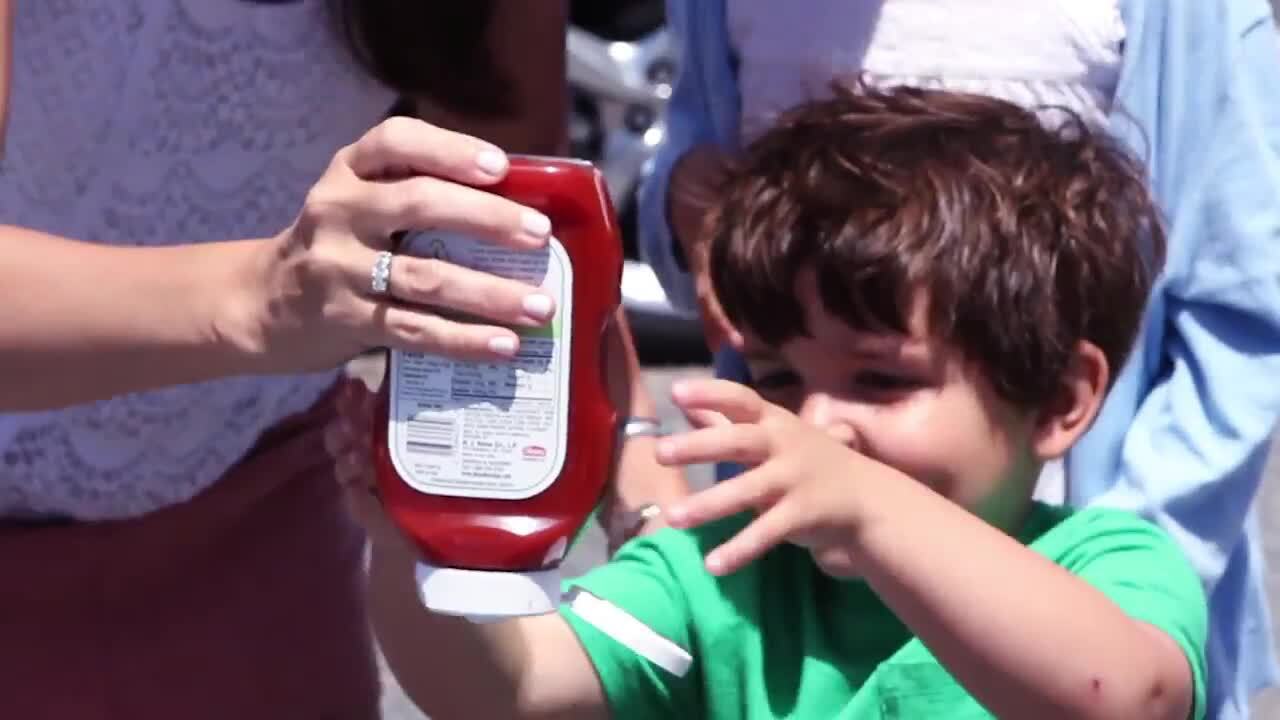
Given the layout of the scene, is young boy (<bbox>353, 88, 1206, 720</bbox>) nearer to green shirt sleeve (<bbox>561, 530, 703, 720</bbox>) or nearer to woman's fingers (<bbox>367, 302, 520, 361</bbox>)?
green shirt sleeve (<bbox>561, 530, 703, 720</bbox>)

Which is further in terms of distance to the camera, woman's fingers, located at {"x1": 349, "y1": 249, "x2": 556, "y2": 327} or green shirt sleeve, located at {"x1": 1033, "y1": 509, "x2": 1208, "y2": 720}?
green shirt sleeve, located at {"x1": 1033, "y1": 509, "x2": 1208, "y2": 720}

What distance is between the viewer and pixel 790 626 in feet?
5.45

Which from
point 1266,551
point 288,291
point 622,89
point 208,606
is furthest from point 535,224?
point 622,89

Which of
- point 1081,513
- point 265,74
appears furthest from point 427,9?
point 1081,513

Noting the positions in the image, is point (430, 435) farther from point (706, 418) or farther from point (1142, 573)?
point (1142, 573)

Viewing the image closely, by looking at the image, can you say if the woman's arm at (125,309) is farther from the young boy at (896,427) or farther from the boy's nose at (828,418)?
the boy's nose at (828,418)

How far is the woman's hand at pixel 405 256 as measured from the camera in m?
1.24

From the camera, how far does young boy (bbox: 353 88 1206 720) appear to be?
5.07ft

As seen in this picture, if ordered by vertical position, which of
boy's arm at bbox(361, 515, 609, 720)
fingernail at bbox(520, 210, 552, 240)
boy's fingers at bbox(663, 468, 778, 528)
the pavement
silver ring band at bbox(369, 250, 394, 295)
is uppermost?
fingernail at bbox(520, 210, 552, 240)

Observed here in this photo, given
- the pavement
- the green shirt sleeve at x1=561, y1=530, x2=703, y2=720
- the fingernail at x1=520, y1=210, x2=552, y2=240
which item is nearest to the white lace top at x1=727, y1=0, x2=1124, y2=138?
the green shirt sleeve at x1=561, y1=530, x2=703, y2=720

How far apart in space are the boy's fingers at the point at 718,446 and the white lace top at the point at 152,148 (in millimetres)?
589

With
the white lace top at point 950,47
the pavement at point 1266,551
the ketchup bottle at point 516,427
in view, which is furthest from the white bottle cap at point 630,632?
the pavement at point 1266,551

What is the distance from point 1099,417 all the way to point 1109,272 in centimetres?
25

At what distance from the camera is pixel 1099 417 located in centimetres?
188
